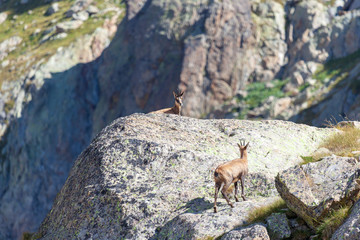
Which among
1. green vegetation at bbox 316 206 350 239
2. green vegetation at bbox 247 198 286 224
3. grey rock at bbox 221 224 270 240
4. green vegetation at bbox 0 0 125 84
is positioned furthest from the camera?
green vegetation at bbox 0 0 125 84

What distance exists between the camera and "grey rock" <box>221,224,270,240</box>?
9.96 m

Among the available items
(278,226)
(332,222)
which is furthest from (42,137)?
(332,222)

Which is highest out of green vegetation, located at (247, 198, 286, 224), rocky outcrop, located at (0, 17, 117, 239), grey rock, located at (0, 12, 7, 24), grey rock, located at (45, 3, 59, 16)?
green vegetation, located at (247, 198, 286, 224)

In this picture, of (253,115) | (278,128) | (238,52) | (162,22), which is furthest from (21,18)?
(278,128)

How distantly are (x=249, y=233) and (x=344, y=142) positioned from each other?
684cm

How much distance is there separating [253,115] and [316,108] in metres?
7.60

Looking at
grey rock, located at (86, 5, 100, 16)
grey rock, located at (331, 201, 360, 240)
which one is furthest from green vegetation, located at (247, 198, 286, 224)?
grey rock, located at (86, 5, 100, 16)

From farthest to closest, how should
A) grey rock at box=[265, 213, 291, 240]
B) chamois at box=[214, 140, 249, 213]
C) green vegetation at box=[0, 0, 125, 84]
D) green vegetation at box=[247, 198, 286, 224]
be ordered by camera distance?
green vegetation at box=[0, 0, 125, 84], chamois at box=[214, 140, 249, 213], green vegetation at box=[247, 198, 286, 224], grey rock at box=[265, 213, 291, 240]

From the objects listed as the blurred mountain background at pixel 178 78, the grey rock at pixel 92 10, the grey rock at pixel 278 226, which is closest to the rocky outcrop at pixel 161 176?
the grey rock at pixel 278 226

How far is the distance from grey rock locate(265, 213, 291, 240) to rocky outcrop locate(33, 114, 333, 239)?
73 cm

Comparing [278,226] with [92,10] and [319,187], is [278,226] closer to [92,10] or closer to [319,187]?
[319,187]

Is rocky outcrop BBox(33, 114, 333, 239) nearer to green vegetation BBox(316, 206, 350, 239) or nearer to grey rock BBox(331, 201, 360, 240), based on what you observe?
green vegetation BBox(316, 206, 350, 239)

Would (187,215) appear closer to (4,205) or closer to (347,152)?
(347,152)

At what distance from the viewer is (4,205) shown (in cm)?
7094
